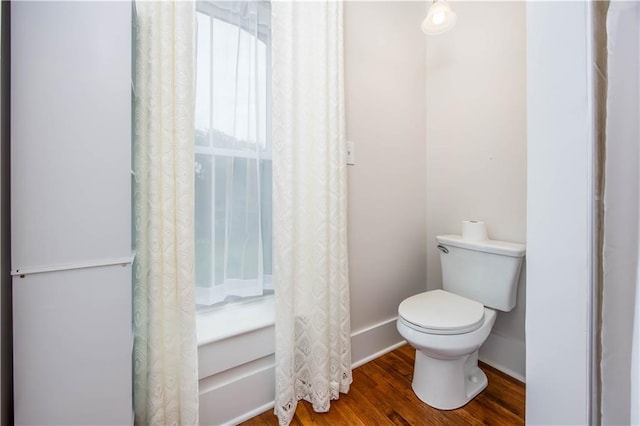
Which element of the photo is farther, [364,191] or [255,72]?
[364,191]

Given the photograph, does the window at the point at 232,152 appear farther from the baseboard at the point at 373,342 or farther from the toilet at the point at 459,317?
the toilet at the point at 459,317

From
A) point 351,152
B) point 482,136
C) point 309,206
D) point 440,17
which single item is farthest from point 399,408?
point 440,17

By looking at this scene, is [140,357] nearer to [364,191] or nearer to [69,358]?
[69,358]

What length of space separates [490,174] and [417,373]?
1129 mm

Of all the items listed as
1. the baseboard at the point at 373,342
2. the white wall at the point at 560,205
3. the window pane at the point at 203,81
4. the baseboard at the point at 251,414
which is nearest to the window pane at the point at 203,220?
A: the window pane at the point at 203,81

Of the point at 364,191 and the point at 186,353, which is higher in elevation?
the point at 364,191

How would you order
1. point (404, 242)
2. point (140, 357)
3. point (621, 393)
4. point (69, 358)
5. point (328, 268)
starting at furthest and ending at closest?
point (404, 242) < point (328, 268) < point (140, 357) < point (69, 358) < point (621, 393)

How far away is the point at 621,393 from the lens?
1.26 ft

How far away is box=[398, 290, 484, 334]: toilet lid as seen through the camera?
3.34ft


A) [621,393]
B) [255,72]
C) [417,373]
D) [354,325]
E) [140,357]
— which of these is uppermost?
[255,72]

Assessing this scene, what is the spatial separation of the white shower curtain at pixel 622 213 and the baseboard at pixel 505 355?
1155mm

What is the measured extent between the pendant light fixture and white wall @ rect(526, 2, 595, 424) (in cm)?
105

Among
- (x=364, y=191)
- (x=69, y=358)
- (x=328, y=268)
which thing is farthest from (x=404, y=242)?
(x=69, y=358)

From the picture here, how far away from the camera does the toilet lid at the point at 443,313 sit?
1.02 meters
